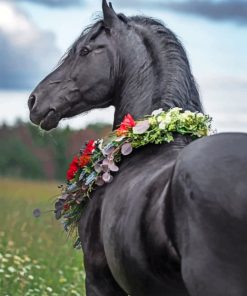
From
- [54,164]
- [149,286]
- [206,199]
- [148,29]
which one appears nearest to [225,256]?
[206,199]

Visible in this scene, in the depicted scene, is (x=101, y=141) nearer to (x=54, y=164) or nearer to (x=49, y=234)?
(x=49, y=234)

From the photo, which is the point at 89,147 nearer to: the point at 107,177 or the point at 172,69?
the point at 107,177

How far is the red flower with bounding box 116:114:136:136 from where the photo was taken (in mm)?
5355

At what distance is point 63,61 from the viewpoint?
19.3ft

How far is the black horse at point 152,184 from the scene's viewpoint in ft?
13.2

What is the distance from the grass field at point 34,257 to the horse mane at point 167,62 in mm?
1097

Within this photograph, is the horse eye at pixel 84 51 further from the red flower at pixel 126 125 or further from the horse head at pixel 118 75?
the red flower at pixel 126 125

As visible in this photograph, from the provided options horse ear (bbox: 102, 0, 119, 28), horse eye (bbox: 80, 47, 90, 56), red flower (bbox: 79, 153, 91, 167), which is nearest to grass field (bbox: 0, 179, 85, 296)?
red flower (bbox: 79, 153, 91, 167)

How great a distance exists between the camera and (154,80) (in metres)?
5.53

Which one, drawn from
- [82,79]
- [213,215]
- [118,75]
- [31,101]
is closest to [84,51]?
[82,79]

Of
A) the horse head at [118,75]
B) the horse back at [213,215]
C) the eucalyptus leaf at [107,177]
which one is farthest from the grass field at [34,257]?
the horse back at [213,215]

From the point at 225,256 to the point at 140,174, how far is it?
104cm

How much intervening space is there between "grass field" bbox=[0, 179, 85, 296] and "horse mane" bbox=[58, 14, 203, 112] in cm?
110

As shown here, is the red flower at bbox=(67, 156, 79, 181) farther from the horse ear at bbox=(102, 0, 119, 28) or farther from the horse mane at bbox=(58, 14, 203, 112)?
the horse ear at bbox=(102, 0, 119, 28)
